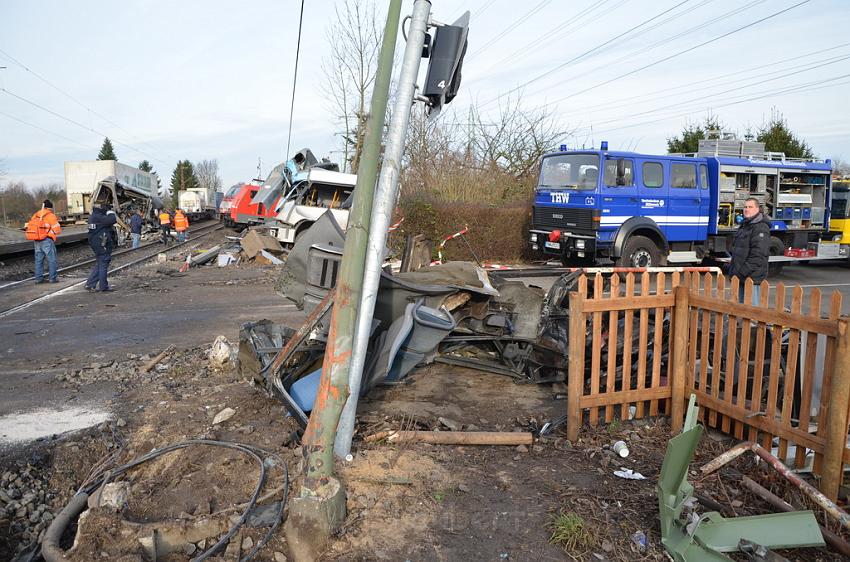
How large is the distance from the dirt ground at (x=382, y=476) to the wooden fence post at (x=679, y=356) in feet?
0.51

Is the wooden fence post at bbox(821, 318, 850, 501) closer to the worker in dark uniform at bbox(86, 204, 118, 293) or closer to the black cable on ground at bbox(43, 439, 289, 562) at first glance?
the black cable on ground at bbox(43, 439, 289, 562)

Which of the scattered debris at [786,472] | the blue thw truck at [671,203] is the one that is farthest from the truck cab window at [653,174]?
the scattered debris at [786,472]

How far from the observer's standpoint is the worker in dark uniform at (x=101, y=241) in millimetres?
12031

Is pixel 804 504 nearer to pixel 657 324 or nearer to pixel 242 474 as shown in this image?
pixel 657 324

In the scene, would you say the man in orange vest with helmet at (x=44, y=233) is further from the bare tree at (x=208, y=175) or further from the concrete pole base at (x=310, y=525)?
the bare tree at (x=208, y=175)

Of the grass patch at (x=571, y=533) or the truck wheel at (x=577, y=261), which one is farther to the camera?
the truck wheel at (x=577, y=261)

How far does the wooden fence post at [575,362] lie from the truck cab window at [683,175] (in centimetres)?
1003

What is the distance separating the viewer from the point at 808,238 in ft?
49.1

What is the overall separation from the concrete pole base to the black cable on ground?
20cm

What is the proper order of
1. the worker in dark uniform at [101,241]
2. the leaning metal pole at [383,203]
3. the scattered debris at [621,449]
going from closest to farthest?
the leaning metal pole at [383,203], the scattered debris at [621,449], the worker in dark uniform at [101,241]

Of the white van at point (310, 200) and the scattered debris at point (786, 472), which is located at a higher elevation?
the white van at point (310, 200)

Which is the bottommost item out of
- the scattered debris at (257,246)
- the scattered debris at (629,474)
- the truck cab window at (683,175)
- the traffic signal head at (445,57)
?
the scattered debris at (629,474)

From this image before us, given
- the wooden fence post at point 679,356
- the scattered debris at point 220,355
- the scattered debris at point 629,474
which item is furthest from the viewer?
the scattered debris at point 220,355

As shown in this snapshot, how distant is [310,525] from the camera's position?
3.07 metres
